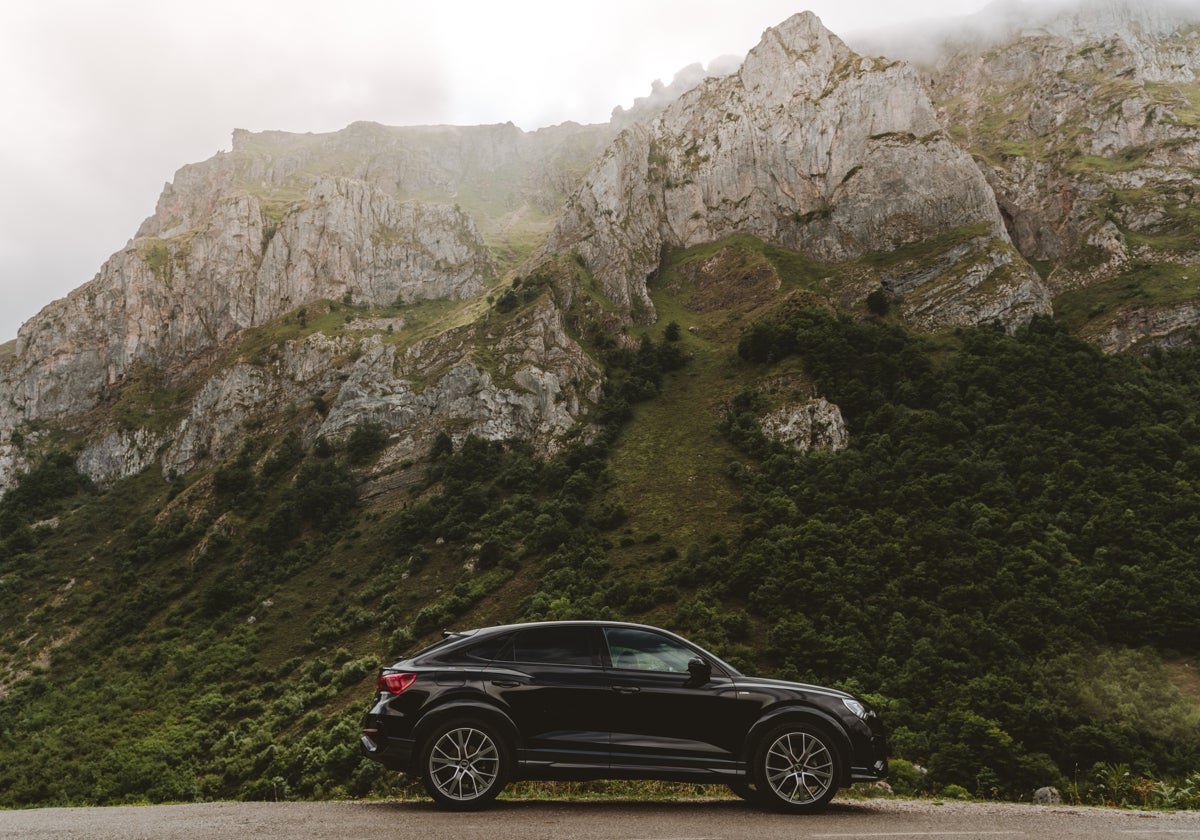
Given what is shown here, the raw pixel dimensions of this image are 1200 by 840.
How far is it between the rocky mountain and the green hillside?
6.63 metres

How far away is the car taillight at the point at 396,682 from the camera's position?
9133 millimetres

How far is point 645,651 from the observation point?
373 inches

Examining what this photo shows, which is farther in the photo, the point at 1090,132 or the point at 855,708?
the point at 1090,132

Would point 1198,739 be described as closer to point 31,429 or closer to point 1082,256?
point 1082,256

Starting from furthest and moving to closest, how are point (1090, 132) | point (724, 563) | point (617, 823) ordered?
point (1090, 132), point (724, 563), point (617, 823)

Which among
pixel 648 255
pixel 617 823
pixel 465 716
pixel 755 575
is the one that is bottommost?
pixel 755 575

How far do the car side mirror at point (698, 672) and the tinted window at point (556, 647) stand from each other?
121 cm

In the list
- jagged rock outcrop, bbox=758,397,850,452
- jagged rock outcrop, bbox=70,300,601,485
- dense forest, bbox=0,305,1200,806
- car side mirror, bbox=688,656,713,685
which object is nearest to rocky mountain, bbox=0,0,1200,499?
jagged rock outcrop, bbox=70,300,601,485

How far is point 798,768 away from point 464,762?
4233mm

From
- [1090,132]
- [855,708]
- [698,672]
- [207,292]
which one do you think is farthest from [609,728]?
[207,292]

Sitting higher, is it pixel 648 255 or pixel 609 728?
pixel 648 255

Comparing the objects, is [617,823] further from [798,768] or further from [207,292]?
[207,292]

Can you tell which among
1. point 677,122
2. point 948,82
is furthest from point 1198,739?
point 948,82

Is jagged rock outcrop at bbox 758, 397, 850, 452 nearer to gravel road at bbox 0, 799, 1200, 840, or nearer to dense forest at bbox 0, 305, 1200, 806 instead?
dense forest at bbox 0, 305, 1200, 806
